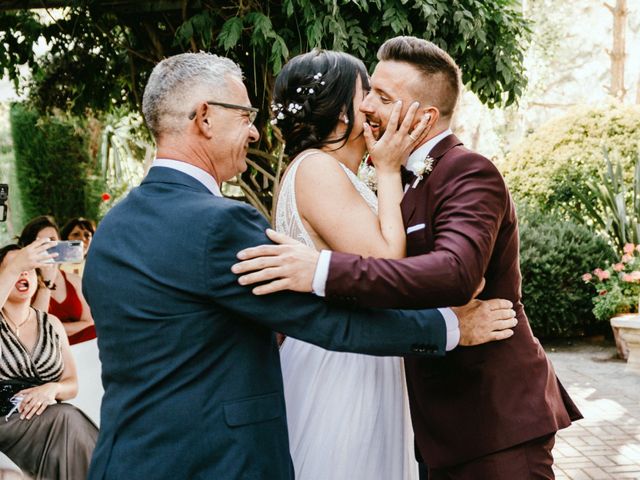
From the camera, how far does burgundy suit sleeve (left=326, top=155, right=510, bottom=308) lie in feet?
5.74

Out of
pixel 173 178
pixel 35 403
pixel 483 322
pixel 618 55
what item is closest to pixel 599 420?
pixel 35 403

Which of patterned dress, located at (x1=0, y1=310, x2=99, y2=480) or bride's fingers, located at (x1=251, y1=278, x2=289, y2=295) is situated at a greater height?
bride's fingers, located at (x1=251, y1=278, x2=289, y2=295)

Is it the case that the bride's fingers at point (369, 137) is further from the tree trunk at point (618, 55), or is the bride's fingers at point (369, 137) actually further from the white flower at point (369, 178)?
the tree trunk at point (618, 55)

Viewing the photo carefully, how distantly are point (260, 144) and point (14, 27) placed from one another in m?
2.43

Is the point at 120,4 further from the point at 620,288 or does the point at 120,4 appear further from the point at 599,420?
the point at 620,288

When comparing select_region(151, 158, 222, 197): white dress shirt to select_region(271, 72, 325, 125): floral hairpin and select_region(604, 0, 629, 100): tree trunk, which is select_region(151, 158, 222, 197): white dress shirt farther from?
select_region(604, 0, 629, 100): tree trunk

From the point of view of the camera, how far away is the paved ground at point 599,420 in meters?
5.08

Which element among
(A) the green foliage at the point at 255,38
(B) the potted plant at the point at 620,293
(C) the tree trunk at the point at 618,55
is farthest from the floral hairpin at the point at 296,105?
(C) the tree trunk at the point at 618,55

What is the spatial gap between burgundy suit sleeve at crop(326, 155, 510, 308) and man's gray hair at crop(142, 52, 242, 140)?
20.7 inches

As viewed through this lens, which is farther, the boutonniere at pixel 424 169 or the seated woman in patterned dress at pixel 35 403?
the seated woman in patterned dress at pixel 35 403

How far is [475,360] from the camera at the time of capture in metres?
2.13

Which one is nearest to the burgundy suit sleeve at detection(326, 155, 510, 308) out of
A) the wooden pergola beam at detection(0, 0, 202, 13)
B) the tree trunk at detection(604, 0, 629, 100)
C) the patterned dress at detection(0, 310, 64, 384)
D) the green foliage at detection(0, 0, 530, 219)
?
the patterned dress at detection(0, 310, 64, 384)

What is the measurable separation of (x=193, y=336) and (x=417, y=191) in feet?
2.82

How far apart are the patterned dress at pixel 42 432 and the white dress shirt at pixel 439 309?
8.15 feet
